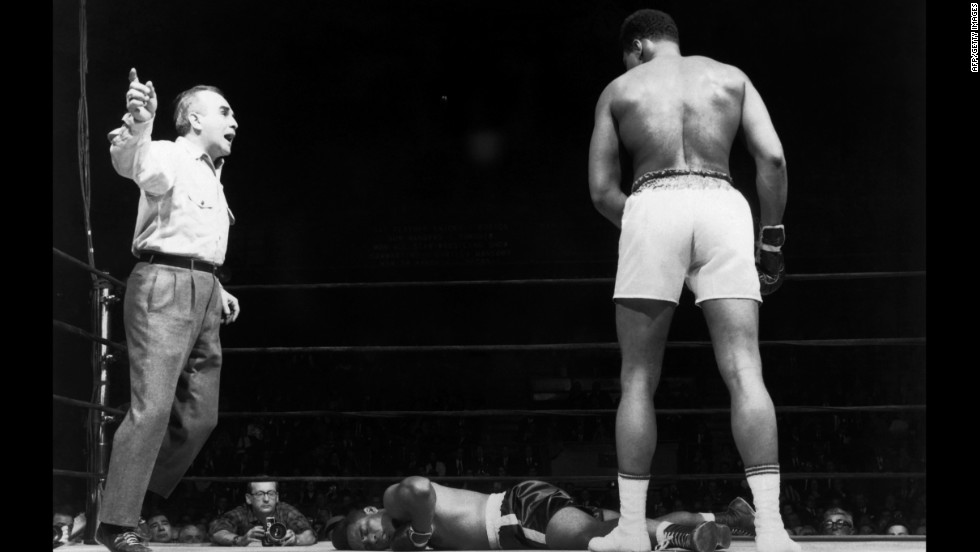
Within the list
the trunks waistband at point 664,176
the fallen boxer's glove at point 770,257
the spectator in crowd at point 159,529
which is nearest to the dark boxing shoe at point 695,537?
the fallen boxer's glove at point 770,257

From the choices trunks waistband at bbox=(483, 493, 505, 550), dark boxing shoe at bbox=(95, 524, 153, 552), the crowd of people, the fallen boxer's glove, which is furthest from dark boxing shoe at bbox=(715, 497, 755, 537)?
the crowd of people

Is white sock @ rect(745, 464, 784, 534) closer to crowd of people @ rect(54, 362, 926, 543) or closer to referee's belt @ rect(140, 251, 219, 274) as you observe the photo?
referee's belt @ rect(140, 251, 219, 274)

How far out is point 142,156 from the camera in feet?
9.46

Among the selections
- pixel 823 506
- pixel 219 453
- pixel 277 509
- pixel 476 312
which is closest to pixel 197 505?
pixel 219 453

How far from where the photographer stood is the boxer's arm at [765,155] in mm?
2777

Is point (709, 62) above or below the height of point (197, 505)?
above

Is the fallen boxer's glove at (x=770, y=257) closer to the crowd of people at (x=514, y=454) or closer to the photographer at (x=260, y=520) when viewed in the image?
the photographer at (x=260, y=520)

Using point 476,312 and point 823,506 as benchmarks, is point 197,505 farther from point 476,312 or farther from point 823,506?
point 823,506

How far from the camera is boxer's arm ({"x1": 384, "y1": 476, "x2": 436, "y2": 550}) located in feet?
10.8

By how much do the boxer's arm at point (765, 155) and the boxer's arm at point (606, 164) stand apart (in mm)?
329

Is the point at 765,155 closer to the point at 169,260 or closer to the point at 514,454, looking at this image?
the point at 169,260
